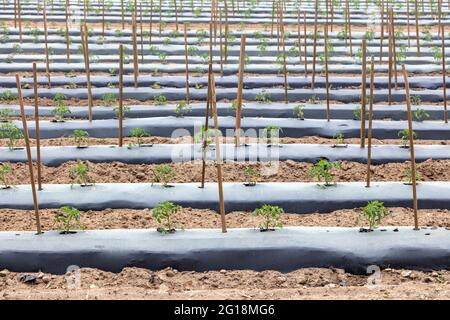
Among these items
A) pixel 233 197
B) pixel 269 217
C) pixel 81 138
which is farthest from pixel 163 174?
pixel 81 138

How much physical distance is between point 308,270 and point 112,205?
3.67 ft

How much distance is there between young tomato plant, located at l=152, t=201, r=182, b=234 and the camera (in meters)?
2.77

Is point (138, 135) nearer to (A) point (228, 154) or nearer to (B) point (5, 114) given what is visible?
(A) point (228, 154)

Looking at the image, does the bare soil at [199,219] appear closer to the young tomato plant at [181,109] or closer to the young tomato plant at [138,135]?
the young tomato plant at [138,135]

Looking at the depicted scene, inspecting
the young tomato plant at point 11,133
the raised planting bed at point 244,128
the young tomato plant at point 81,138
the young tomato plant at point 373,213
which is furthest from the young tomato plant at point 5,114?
the young tomato plant at point 373,213

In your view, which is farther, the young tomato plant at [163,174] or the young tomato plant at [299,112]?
the young tomato plant at [299,112]

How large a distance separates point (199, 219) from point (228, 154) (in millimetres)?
798

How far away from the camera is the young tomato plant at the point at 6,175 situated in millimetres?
3308

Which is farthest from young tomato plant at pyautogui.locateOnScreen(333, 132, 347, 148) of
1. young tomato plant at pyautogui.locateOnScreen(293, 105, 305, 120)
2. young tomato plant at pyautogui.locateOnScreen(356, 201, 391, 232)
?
young tomato plant at pyautogui.locateOnScreen(356, 201, 391, 232)

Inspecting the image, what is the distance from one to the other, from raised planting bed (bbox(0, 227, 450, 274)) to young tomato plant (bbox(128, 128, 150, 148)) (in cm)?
128

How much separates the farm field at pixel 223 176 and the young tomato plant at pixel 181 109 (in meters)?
0.01

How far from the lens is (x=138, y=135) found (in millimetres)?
4211

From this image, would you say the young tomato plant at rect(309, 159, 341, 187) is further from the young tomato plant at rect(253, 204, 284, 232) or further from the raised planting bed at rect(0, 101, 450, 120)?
the raised planting bed at rect(0, 101, 450, 120)
